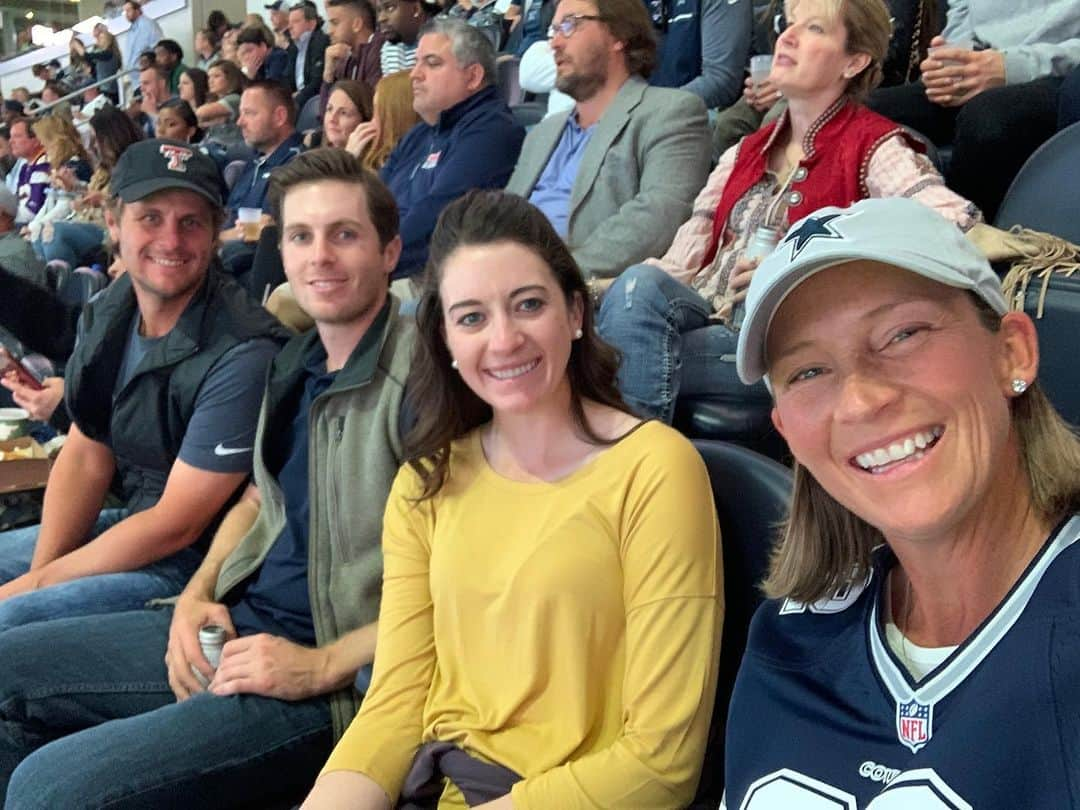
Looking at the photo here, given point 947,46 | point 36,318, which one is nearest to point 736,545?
point 947,46

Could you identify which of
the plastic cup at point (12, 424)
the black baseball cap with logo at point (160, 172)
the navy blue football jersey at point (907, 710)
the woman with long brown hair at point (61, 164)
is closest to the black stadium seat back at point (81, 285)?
the plastic cup at point (12, 424)

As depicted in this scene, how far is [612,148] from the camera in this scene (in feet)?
8.86

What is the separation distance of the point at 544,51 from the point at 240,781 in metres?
3.32

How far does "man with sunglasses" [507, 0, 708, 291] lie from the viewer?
252 cm

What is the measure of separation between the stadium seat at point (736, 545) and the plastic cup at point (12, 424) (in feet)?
6.49

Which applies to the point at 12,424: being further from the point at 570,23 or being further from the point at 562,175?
the point at 570,23

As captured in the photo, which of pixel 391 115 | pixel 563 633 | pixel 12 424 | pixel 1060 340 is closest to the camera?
pixel 563 633

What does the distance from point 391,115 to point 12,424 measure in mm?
2019

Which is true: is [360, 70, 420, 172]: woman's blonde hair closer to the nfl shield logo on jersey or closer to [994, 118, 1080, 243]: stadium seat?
[994, 118, 1080, 243]: stadium seat

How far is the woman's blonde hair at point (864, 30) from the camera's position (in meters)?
2.05

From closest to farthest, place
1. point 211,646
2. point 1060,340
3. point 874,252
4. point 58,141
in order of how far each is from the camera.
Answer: point 874,252, point 1060,340, point 211,646, point 58,141

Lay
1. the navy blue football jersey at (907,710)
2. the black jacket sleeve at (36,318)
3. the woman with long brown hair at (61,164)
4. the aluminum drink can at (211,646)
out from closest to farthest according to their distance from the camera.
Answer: the navy blue football jersey at (907,710), the aluminum drink can at (211,646), the black jacket sleeve at (36,318), the woman with long brown hair at (61,164)

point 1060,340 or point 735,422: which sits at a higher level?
point 1060,340

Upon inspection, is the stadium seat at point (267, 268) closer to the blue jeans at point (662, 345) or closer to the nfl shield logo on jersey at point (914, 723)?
the blue jeans at point (662, 345)
